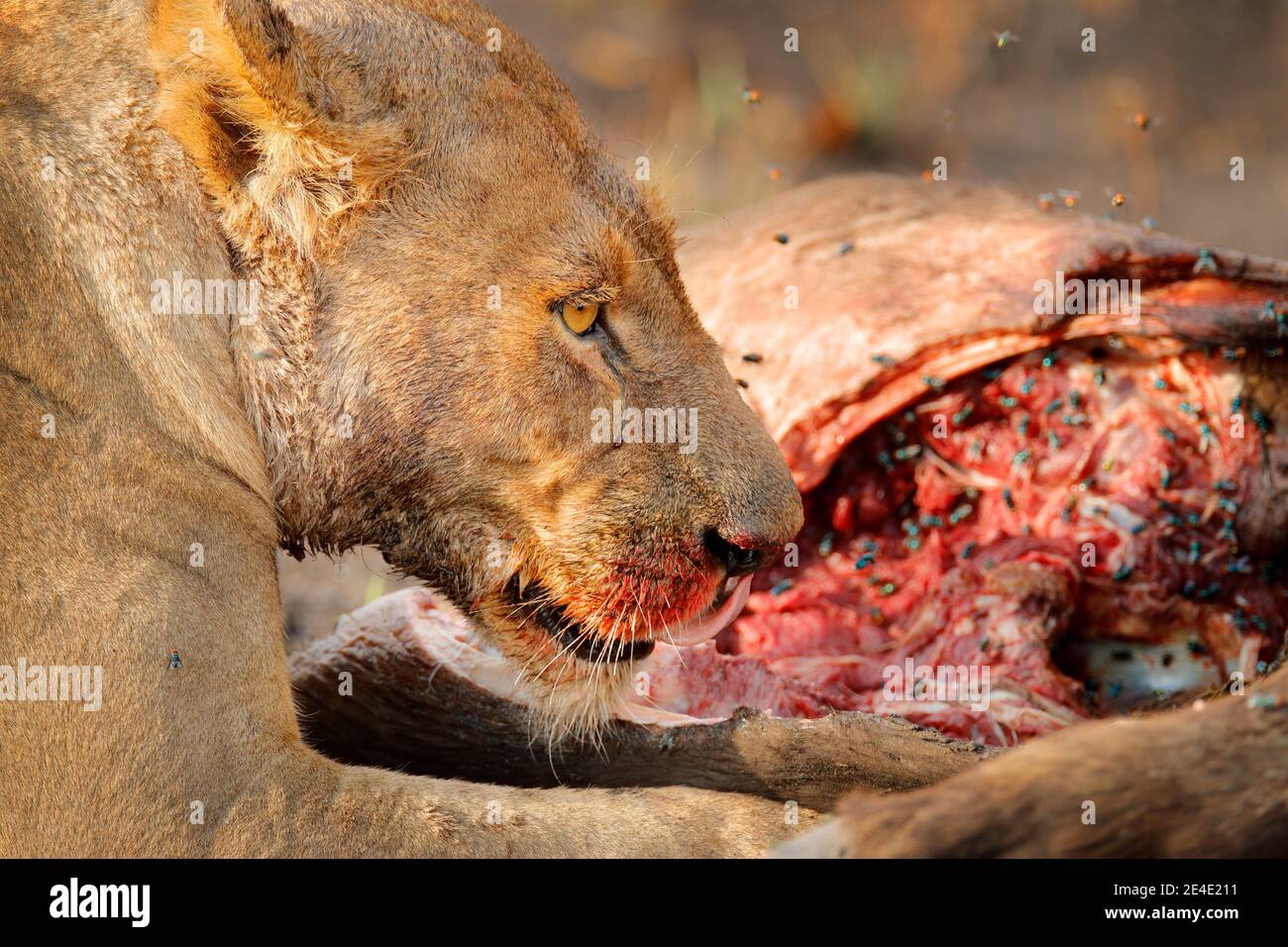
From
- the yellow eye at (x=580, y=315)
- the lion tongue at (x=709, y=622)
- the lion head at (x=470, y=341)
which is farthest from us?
the lion tongue at (x=709, y=622)

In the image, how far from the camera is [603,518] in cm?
356

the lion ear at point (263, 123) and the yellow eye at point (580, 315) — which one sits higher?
the lion ear at point (263, 123)

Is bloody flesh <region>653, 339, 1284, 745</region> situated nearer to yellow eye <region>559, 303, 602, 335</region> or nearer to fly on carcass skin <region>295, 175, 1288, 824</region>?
fly on carcass skin <region>295, 175, 1288, 824</region>

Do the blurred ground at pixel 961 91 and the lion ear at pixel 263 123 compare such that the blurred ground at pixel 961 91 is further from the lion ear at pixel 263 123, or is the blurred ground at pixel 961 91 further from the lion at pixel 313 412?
the lion ear at pixel 263 123

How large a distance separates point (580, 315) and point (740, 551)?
68 centimetres

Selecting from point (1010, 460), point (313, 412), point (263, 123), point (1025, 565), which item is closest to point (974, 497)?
point (1010, 460)

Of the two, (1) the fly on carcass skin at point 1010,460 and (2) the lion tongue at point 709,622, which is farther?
(1) the fly on carcass skin at point 1010,460

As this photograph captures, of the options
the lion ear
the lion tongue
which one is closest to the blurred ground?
the lion tongue

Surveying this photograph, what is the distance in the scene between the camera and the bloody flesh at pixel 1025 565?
14.5ft

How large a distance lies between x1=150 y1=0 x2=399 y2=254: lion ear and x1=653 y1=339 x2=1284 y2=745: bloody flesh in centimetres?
167

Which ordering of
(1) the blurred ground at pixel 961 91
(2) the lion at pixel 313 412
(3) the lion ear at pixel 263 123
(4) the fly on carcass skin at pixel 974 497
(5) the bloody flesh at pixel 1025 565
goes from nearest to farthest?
(2) the lion at pixel 313 412
(3) the lion ear at pixel 263 123
(4) the fly on carcass skin at pixel 974 497
(5) the bloody flesh at pixel 1025 565
(1) the blurred ground at pixel 961 91

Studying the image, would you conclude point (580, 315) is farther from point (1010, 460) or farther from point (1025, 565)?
point (1010, 460)

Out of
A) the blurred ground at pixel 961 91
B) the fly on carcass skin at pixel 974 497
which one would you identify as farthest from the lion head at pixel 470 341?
the blurred ground at pixel 961 91
